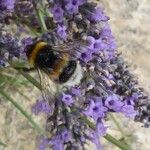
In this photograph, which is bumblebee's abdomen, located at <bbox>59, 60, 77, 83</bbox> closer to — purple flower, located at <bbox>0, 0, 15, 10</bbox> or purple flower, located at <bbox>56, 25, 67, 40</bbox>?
purple flower, located at <bbox>56, 25, 67, 40</bbox>

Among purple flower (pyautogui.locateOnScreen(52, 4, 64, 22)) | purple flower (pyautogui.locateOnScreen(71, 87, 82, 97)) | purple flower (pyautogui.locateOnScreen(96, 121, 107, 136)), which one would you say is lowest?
purple flower (pyautogui.locateOnScreen(96, 121, 107, 136))

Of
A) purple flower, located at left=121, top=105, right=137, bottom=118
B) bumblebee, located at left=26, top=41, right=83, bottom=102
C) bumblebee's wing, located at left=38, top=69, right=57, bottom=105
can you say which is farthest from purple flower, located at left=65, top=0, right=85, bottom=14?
purple flower, located at left=121, top=105, right=137, bottom=118

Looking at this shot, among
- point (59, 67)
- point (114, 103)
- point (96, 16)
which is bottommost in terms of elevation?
point (114, 103)

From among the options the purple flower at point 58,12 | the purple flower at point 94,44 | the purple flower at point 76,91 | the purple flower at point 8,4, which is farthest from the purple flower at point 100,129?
the purple flower at point 8,4

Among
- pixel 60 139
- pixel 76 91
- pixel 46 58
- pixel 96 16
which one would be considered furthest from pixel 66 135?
pixel 96 16

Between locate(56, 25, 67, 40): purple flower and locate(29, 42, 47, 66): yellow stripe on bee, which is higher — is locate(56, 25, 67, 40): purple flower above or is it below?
above

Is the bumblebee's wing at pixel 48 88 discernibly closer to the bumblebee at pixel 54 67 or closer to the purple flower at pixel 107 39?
the bumblebee at pixel 54 67

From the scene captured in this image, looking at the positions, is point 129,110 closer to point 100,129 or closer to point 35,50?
point 100,129
